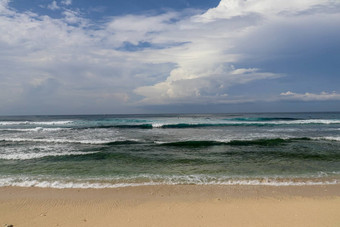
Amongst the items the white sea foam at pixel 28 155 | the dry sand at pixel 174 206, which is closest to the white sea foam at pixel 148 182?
Result: the dry sand at pixel 174 206

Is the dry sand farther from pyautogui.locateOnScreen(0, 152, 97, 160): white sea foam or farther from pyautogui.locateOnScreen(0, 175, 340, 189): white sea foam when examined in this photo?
pyautogui.locateOnScreen(0, 152, 97, 160): white sea foam

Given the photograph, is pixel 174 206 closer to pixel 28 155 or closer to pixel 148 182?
pixel 148 182

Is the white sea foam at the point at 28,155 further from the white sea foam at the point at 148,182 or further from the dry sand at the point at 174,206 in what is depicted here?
the dry sand at the point at 174,206

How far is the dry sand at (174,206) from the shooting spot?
4.50 meters

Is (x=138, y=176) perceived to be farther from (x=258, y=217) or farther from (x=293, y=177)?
(x=293, y=177)

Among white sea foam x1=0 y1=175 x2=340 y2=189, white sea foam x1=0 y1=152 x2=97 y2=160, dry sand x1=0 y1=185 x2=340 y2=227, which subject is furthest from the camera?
white sea foam x1=0 y1=152 x2=97 y2=160

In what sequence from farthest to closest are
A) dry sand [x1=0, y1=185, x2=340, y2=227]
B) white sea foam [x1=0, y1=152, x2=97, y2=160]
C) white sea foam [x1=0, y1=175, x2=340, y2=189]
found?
white sea foam [x1=0, y1=152, x2=97, y2=160]
white sea foam [x1=0, y1=175, x2=340, y2=189]
dry sand [x1=0, y1=185, x2=340, y2=227]

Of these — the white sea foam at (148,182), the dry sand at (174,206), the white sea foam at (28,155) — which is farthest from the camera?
the white sea foam at (28,155)

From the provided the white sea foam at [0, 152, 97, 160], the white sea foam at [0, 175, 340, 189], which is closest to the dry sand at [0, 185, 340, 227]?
the white sea foam at [0, 175, 340, 189]

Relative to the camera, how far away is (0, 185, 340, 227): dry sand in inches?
177

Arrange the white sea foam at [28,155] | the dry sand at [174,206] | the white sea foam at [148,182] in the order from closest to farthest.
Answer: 1. the dry sand at [174,206]
2. the white sea foam at [148,182]
3. the white sea foam at [28,155]

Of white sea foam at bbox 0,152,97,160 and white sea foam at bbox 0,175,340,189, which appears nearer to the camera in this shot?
white sea foam at bbox 0,175,340,189

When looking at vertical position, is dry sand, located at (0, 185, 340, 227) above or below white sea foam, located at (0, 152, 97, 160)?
below

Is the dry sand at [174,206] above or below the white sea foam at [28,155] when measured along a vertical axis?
below
